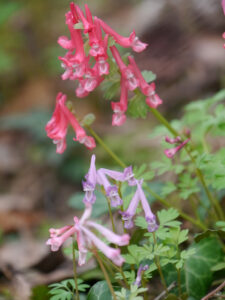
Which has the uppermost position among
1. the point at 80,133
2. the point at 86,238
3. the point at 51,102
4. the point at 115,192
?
the point at 51,102

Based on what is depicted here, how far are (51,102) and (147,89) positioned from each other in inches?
206

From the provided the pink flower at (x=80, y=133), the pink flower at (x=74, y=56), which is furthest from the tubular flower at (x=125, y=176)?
the pink flower at (x=74, y=56)

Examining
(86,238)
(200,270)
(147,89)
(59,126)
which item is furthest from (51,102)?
(86,238)

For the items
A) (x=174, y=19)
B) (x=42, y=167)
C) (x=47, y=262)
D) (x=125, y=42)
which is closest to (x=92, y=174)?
(x=125, y=42)

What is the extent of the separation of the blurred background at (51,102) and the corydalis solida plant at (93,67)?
1.10 m

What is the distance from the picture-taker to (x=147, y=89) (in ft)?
6.62

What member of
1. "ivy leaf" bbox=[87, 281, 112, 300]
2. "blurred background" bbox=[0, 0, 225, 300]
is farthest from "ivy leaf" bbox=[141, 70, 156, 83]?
"blurred background" bbox=[0, 0, 225, 300]

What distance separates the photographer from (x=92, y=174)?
1.58 m

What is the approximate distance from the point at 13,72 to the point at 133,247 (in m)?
6.51

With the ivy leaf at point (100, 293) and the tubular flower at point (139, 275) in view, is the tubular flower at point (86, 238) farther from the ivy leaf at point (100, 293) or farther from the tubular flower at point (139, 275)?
the ivy leaf at point (100, 293)

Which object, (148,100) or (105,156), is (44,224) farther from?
(148,100)

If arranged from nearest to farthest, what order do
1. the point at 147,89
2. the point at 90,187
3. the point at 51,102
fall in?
1. the point at 90,187
2. the point at 147,89
3. the point at 51,102

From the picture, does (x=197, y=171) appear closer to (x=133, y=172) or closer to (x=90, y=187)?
(x=133, y=172)

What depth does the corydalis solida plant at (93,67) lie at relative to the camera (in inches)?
74.9
